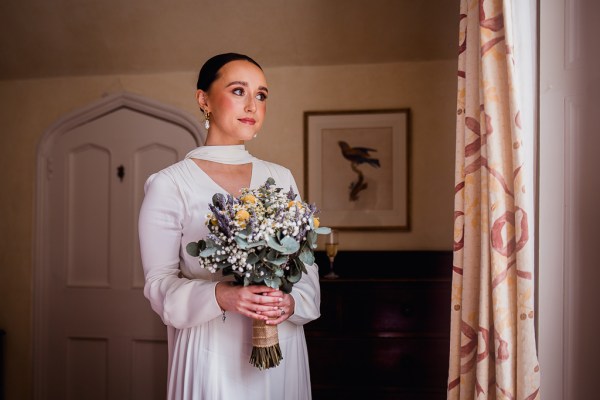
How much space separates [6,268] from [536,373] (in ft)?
12.1

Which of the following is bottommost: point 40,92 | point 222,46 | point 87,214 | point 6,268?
point 6,268

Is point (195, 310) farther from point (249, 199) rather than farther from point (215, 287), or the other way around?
point (249, 199)

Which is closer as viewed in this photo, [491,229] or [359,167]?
[491,229]

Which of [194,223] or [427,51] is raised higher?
[427,51]

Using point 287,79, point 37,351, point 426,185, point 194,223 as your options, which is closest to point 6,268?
point 37,351

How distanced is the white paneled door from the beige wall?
16 cm

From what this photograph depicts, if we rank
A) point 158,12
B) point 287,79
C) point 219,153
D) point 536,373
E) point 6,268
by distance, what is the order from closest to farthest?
1. point 536,373
2. point 219,153
3. point 158,12
4. point 287,79
5. point 6,268

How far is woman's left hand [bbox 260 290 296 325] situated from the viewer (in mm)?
1318

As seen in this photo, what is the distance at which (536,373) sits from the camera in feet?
3.78

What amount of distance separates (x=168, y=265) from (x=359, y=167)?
2.03 meters

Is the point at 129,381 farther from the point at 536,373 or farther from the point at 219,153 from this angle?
the point at 536,373

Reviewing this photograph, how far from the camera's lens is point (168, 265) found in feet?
4.75

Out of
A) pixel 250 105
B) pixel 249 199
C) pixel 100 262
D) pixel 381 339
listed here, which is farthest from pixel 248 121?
pixel 100 262

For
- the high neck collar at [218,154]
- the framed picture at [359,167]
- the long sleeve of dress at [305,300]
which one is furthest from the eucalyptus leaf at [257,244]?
the framed picture at [359,167]
